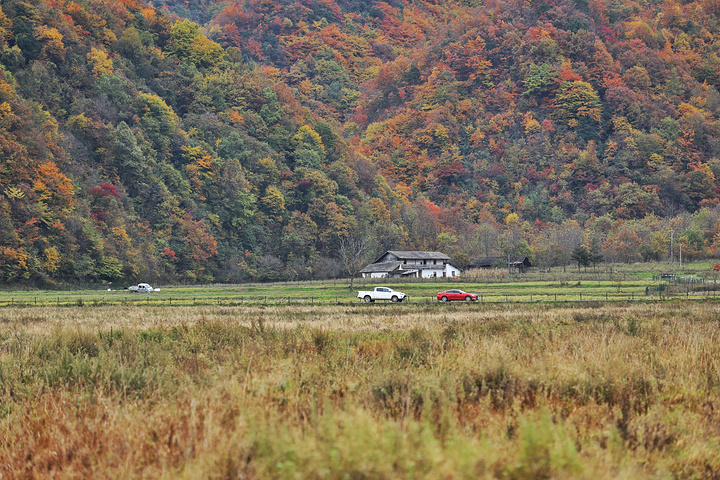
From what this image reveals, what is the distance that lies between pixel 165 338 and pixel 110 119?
104 metres

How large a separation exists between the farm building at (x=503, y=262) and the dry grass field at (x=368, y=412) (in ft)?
338

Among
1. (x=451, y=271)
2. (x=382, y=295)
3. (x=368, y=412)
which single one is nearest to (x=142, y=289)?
(x=382, y=295)

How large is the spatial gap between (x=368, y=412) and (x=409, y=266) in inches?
4126

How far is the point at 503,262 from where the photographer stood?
121438mm

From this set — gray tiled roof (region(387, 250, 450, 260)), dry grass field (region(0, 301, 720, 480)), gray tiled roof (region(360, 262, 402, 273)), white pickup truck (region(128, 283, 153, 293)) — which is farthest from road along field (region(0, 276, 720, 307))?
dry grass field (region(0, 301, 720, 480))

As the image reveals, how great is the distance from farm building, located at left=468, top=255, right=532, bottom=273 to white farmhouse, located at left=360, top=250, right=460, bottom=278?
28.3ft

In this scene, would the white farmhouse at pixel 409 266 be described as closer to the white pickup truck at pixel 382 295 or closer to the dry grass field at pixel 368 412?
the white pickup truck at pixel 382 295

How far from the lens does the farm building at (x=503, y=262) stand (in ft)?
395

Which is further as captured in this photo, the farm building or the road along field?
the farm building

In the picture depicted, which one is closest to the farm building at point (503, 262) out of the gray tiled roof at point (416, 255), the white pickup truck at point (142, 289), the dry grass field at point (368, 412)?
the gray tiled roof at point (416, 255)

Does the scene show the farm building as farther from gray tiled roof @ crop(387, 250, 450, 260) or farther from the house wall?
gray tiled roof @ crop(387, 250, 450, 260)

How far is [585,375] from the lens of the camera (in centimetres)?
1266

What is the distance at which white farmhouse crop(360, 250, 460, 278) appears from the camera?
111m

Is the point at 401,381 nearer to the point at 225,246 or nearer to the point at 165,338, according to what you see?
the point at 165,338
